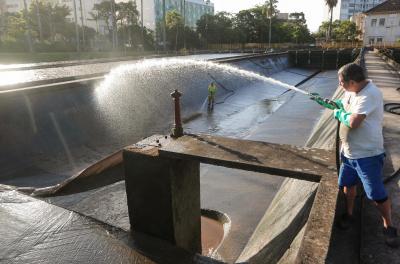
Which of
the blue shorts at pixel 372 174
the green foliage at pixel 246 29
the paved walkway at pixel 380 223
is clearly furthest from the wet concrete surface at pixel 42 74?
the green foliage at pixel 246 29

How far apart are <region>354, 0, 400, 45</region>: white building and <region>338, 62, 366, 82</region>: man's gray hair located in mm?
77390

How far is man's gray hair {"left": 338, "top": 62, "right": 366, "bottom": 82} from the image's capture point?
3.40m

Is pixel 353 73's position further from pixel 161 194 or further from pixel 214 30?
pixel 214 30

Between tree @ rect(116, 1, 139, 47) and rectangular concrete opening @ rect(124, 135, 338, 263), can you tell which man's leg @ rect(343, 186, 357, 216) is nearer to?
rectangular concrete opening @ rect(124, 135, 338, 263)

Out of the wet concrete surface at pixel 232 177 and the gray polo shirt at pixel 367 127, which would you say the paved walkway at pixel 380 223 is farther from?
the wet concrete surface at pixel 232 177

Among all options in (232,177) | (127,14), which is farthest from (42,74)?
(127,14)

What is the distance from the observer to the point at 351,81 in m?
3.44

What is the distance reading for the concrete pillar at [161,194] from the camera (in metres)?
4.38

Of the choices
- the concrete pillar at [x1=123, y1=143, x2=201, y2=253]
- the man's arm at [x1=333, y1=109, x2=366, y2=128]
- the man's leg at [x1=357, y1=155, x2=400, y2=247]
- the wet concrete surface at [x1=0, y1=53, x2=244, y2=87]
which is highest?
the man's arm at [x1=333, y1=109, x2=366, y2=128]

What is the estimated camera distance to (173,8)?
372 feet

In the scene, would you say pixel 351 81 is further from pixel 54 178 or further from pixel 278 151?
pixel 54 178

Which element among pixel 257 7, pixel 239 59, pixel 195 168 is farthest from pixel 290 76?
pixel 257 7

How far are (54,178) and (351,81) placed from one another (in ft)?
25.4

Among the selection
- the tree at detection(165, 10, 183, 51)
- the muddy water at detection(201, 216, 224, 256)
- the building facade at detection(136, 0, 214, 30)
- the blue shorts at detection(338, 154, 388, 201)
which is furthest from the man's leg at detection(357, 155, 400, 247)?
the building facade at detection(136, 0, 214, 30)
